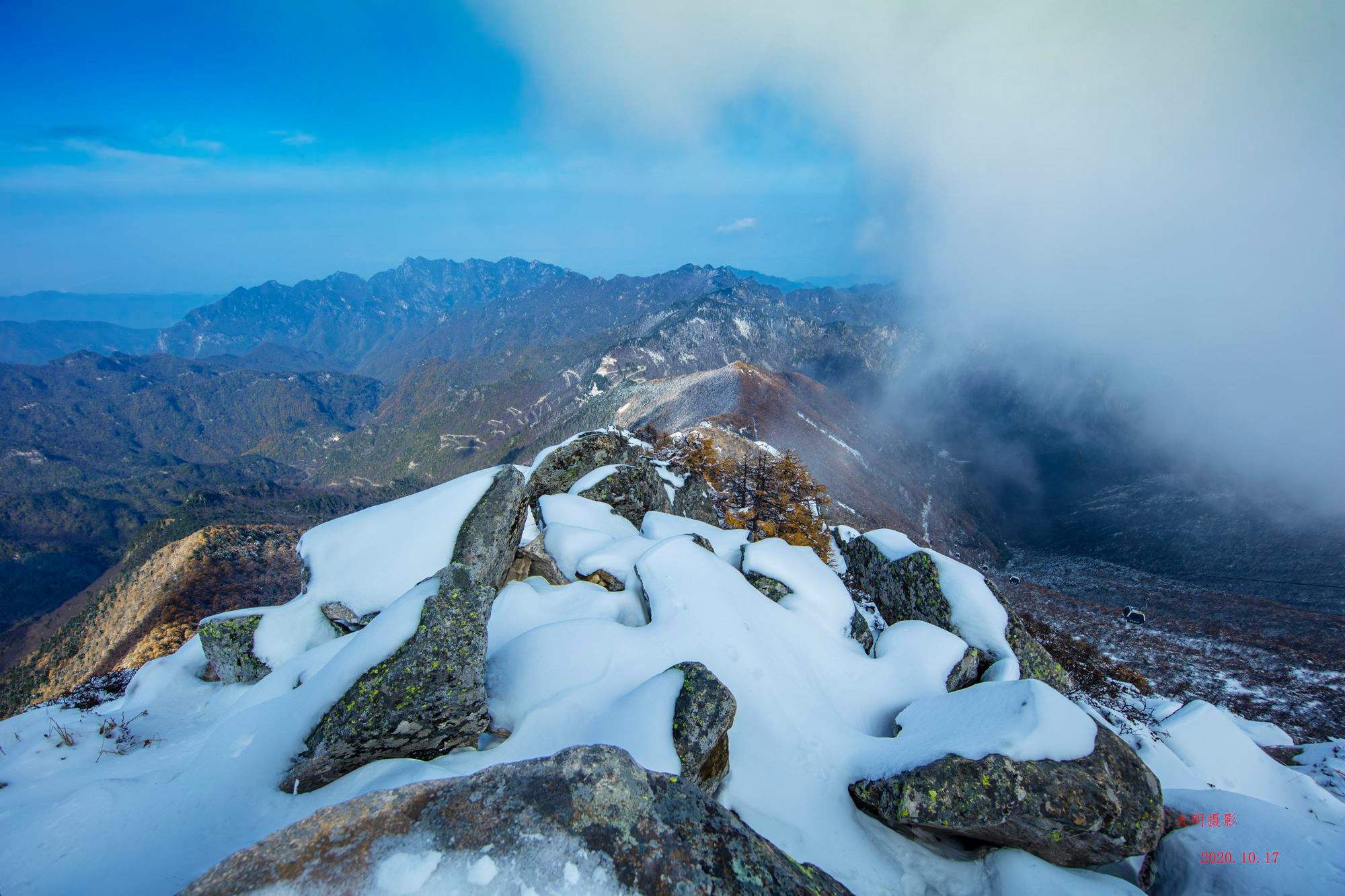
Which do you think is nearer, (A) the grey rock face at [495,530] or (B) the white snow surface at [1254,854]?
(B) the white snow surface at [1254,854]

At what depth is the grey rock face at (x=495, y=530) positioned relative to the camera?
1466 centimetres

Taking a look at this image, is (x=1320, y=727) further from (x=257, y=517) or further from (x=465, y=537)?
(x=257, y=517)

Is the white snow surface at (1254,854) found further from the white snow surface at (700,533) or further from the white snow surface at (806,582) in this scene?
the white snow surface at (700,533)

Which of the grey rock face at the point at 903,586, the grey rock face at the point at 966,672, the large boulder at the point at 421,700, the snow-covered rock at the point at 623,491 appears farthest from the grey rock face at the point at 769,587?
the snow-covered rock at the point at 623,491

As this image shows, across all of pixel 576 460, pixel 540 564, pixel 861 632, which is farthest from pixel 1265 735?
pixel 576 460

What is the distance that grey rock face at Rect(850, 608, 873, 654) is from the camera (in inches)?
543

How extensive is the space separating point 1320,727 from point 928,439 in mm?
180133

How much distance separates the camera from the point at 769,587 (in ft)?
48.3

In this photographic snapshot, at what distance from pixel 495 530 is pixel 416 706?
770 cm

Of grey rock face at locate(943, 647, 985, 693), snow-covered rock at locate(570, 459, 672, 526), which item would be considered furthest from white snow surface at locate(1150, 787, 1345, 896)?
snow-covered rock at locate(570, 459, 672, 526)

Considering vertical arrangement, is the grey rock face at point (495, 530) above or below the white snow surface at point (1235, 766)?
above

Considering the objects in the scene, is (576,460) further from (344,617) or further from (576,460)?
(344,617)

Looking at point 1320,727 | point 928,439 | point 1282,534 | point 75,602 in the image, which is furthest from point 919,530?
point 75,602

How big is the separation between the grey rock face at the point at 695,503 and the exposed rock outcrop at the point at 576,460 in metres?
3.97
